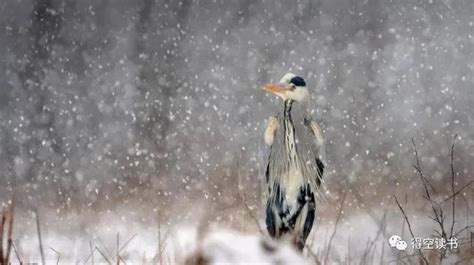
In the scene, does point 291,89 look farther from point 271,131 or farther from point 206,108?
point 206,108

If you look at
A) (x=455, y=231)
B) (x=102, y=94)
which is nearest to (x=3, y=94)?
(x=102, y=94)

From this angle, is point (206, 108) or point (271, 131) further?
point (206, 108)

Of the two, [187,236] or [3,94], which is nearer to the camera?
[187,236]

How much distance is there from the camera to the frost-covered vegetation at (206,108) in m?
2.08

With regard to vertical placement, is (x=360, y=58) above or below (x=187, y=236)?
above

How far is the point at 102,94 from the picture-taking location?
2.20 meters

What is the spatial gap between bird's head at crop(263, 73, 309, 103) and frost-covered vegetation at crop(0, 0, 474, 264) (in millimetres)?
48

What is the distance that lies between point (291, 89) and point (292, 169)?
1.01 feet

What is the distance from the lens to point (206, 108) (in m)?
2.19

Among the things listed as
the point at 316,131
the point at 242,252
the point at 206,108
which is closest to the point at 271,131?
the point at 316,131

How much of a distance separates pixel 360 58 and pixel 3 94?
49.5 inches

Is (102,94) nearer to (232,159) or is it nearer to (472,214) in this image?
(232,159)

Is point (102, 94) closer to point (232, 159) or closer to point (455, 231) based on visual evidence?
point (232, 159)

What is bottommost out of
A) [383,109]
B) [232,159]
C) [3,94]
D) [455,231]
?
[455,231]
